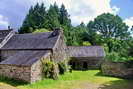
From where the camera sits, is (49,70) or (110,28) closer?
(49,70)

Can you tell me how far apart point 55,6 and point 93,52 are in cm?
4390

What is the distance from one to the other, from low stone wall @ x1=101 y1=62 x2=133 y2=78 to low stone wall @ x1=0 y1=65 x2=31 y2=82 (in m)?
13.7

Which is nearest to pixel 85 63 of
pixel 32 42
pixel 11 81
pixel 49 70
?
pixel 32 42

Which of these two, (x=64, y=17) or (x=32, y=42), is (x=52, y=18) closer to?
(x=64, y=17)

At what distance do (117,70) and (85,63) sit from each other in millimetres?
9377

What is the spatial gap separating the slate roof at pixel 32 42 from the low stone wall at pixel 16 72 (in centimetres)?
600

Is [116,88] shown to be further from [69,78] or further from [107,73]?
[107,73]

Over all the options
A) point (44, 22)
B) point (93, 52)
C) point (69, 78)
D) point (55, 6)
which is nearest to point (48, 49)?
point (69, 78)

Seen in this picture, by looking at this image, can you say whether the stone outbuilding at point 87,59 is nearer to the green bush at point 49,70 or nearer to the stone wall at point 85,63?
the stone wall at point 85,63

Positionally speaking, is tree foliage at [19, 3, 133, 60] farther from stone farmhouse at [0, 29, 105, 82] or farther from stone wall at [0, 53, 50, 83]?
stone wall at [0, 53, 50, 83]

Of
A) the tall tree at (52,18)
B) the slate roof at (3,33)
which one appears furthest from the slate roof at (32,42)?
the tall tree at (52,18)

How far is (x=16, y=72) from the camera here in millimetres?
23234

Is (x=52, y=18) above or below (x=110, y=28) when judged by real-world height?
above

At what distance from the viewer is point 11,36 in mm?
36188
